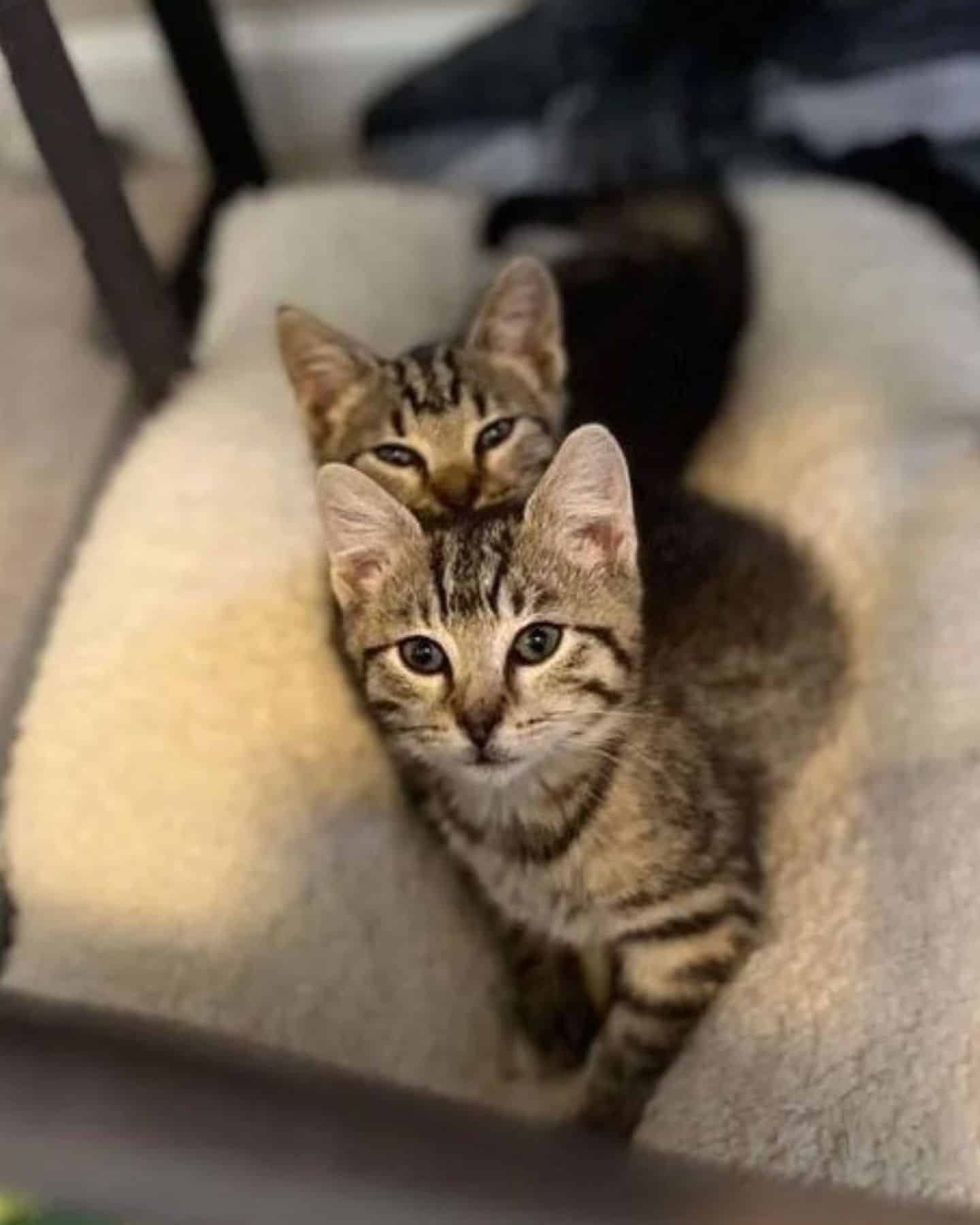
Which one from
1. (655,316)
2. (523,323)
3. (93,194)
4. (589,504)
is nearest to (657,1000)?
(589,504)

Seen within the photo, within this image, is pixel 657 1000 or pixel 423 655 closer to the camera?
pixel 423 655

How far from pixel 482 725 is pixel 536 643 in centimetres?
6

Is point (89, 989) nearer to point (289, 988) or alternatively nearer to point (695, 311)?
point (289, 988)

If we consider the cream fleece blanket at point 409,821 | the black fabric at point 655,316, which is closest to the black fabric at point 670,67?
the black fabric at point 655,316

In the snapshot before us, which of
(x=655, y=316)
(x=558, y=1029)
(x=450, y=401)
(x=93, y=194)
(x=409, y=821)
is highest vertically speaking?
(x=93, y=194)

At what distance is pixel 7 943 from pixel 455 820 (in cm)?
31

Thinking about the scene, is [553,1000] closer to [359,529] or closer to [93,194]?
[359,529]

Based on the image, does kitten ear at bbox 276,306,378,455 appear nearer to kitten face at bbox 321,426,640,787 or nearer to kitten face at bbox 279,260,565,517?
kitten face at bbox 279,260,565,517

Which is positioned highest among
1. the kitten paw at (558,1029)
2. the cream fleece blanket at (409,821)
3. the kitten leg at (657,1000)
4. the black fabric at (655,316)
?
the black fabric at (655,316)

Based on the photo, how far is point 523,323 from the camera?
1238 millimetres

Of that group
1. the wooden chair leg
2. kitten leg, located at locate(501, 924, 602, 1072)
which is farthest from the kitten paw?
the wooden chair leg

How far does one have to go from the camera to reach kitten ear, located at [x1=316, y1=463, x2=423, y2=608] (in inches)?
39.6

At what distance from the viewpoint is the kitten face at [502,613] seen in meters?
0.98

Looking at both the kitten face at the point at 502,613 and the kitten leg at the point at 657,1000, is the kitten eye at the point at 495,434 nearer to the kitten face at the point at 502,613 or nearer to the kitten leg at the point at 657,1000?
the kitten face at the point at 502,613
